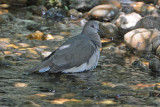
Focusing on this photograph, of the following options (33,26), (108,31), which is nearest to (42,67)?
(108,31)

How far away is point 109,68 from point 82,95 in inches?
71.5

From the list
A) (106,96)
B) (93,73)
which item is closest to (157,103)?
(106,96)

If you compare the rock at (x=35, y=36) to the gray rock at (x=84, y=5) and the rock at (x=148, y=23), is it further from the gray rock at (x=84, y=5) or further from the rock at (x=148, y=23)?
→ the gray rock at (x=84, y=5)

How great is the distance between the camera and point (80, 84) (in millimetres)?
5414

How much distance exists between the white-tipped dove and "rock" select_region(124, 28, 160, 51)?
1.85m

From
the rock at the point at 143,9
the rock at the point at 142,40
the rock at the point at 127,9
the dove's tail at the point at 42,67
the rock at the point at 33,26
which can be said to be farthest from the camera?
the rock at the point at 127,9

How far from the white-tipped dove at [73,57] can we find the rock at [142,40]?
1850mm

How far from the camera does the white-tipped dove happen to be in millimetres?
5805

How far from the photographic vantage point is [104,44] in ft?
28.6

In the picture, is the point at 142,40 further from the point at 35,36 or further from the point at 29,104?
the point at 29,104

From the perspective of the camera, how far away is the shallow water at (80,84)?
448cm

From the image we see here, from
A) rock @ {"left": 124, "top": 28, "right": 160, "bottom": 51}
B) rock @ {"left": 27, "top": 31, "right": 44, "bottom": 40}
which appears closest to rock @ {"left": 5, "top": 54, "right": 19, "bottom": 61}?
rock @ {"left": 27, "top": 31, "right": 44, "bottom": 40}

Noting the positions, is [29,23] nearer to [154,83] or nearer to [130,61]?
[130,61]

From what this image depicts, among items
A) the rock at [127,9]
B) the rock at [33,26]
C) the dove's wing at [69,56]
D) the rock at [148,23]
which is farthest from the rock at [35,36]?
the rock at [127,9]
